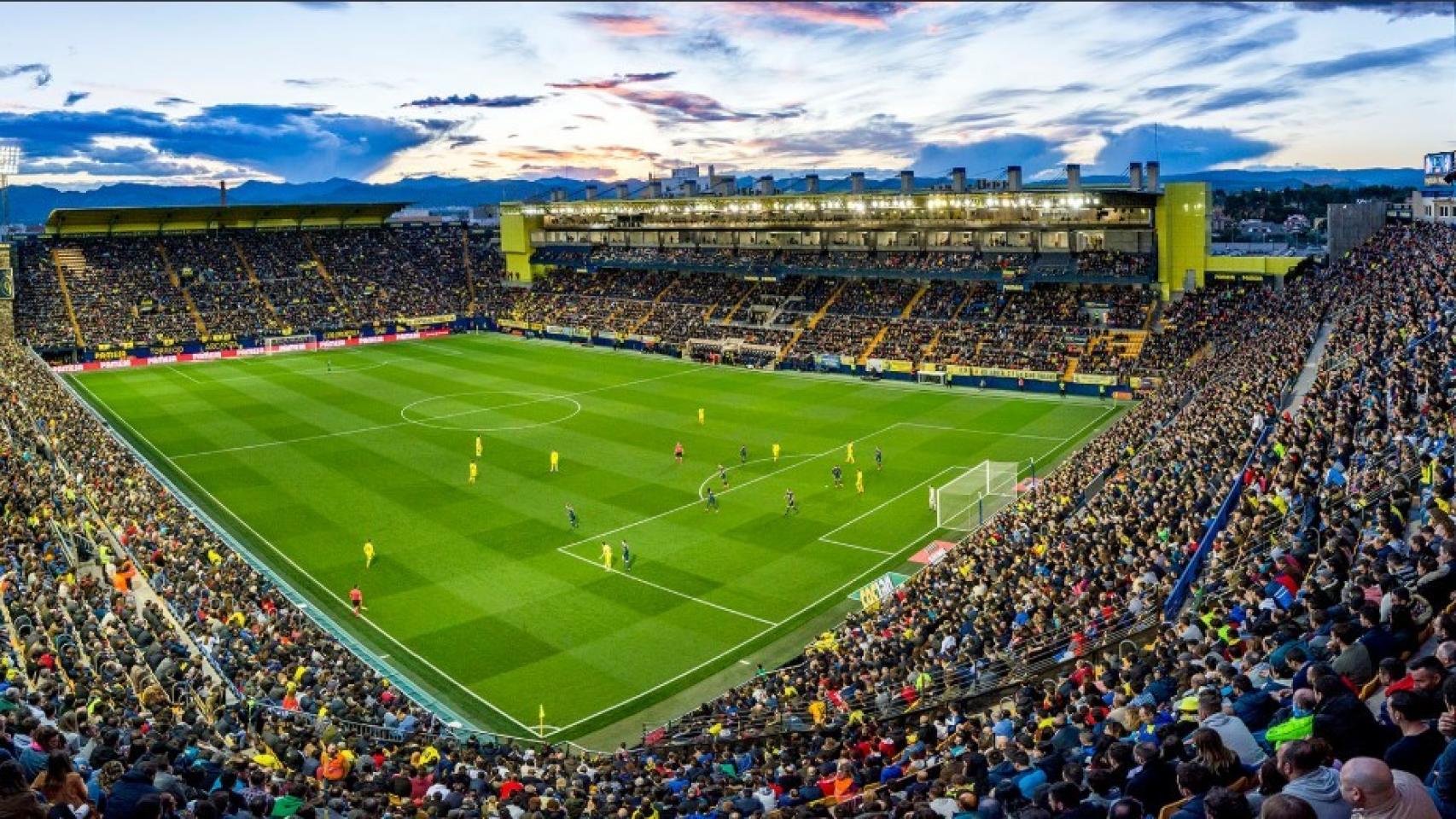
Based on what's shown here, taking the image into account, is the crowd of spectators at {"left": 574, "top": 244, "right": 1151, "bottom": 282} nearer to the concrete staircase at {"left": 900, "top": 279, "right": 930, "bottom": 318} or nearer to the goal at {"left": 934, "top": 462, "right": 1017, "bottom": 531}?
the concrete staircase at {"left": 900, "top": 279, "right": 930, "bottom": 318}

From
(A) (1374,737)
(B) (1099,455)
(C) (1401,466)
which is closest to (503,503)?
(B) (1099,455)

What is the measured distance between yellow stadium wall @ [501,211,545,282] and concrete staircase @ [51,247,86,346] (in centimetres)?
4010

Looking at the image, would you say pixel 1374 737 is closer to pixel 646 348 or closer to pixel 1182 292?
pixel 1182 292

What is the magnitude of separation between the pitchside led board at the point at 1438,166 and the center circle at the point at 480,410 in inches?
2386

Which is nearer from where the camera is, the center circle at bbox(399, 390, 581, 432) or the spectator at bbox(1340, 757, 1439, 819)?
the spectator at bbox(1340, 757, 1439, 819)

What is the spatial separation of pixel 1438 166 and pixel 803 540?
6701 centimetres

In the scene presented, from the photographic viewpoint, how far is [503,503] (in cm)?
4162

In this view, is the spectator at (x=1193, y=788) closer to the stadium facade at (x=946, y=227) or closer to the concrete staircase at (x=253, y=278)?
the stadium facade at (x=946, y=227)

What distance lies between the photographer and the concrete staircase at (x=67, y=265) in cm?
8588

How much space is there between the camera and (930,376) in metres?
66.7

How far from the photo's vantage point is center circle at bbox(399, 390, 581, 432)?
56375mm

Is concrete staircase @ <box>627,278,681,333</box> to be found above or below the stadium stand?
above

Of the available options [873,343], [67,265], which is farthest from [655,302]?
[67,265]

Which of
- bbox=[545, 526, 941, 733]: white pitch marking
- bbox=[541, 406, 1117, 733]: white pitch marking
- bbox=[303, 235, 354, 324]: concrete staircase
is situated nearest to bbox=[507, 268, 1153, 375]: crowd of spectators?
bbox=[303, 235, 354, 324]: concrete staircase
